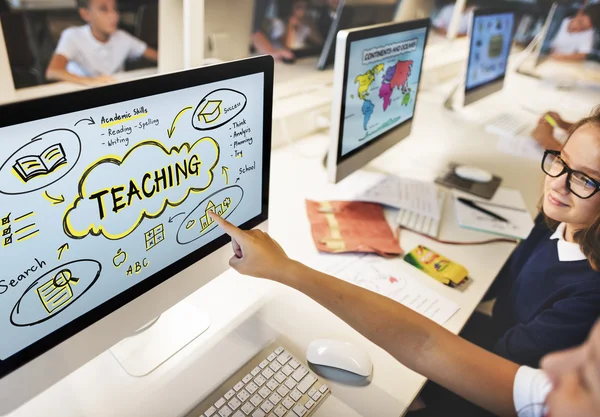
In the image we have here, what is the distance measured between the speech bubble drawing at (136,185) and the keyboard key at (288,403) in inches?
14.0

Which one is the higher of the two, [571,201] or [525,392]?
[571,201]

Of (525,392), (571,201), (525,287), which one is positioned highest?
(571,201)

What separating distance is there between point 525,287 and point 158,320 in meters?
0.87

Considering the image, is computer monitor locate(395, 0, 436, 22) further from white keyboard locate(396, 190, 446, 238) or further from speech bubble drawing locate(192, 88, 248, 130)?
speech bubble drawing locate(192, 88, 248, 130)

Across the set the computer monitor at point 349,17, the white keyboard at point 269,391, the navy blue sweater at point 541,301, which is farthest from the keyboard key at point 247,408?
the computer monitor at point 349,17

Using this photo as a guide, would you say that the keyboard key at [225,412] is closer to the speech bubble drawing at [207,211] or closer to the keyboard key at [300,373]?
the keyboard key at [300,373]

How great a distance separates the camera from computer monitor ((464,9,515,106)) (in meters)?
1.71

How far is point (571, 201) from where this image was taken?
37.4 inches

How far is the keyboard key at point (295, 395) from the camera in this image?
71 centimetres

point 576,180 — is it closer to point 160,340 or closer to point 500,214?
point 500,214

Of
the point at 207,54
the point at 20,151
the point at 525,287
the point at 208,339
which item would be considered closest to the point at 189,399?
the point at 208,339

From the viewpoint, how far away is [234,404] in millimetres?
680

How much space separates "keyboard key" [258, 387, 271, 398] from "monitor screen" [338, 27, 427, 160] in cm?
62

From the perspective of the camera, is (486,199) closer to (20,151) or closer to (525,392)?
(525,392)
